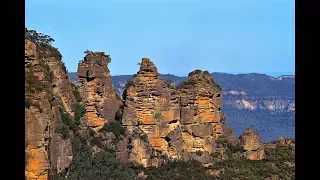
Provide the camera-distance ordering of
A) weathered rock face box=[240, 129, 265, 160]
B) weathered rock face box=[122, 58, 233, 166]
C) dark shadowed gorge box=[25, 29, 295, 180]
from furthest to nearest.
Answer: weathered rock face box=[240, 129, 265, 160], weathered rock face box=[122, 58, 233, 166], dark shadowed gorge box=[25, 29, 295, 180]

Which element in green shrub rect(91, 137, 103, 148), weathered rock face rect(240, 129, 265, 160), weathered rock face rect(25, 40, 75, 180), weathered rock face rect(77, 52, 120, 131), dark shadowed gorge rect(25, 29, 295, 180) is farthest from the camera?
weathered rock face rect(240, 129, 265, 160)

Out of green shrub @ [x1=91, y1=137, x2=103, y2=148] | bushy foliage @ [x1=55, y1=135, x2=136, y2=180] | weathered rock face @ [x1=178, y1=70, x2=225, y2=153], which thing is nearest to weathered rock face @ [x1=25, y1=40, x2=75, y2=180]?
bushy foliage @ [x1=55, y1=135, x2=136, y2=180]

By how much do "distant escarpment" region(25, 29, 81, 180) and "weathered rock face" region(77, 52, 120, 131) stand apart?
7.40 ft

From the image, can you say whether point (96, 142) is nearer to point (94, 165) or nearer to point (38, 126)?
point (94, 165)

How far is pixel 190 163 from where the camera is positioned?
4012 centimetres

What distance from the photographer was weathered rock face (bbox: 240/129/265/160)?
43.9 meters

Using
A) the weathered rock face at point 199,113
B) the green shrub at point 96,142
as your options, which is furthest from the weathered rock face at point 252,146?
the green shrub at point 96,142

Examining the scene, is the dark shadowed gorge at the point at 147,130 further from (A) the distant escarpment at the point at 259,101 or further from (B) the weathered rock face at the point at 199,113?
(A) the distant escarpment at the point at 259,101

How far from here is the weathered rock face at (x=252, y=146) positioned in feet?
144

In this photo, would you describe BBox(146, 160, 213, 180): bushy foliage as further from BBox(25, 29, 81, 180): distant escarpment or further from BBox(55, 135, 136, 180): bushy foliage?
BBox(25, 29, 81, 180): distant escarpment
